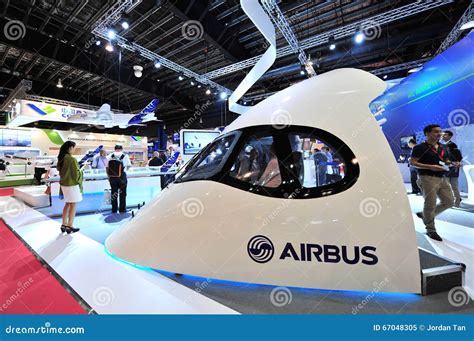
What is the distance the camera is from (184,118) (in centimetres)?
1764

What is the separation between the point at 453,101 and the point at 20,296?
30.5 feet

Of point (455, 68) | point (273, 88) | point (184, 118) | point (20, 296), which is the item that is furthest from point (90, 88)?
point (455, 68)

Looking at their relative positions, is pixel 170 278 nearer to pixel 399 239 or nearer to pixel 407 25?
pixel 399 239

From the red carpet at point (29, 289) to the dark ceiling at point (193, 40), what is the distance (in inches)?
204

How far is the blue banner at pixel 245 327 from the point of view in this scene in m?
1.44
